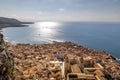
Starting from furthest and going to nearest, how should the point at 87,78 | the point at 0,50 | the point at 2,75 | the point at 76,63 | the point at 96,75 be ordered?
the point at 76,63 → the point at 96,75 → the point at 87,78 → the point at 0,50 → the point at 2,75

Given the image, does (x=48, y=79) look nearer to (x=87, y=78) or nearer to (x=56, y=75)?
(x=56, y=75)

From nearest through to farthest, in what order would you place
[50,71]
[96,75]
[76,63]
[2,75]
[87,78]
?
[2,75], [87,78], [96,75], [50,71], [76,63]

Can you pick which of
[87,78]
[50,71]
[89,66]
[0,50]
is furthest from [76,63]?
[0,50]

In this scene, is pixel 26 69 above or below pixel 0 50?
below

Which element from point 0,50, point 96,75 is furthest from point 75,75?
point 0,50

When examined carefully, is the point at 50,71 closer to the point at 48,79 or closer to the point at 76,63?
the point at 48,79

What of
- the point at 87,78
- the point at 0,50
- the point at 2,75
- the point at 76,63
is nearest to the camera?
the point at 2,75

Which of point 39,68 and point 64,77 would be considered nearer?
point 64,77

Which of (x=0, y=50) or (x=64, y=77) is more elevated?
(x=0, y=50)

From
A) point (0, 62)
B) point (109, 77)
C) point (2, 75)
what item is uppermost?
point (0, 62)
